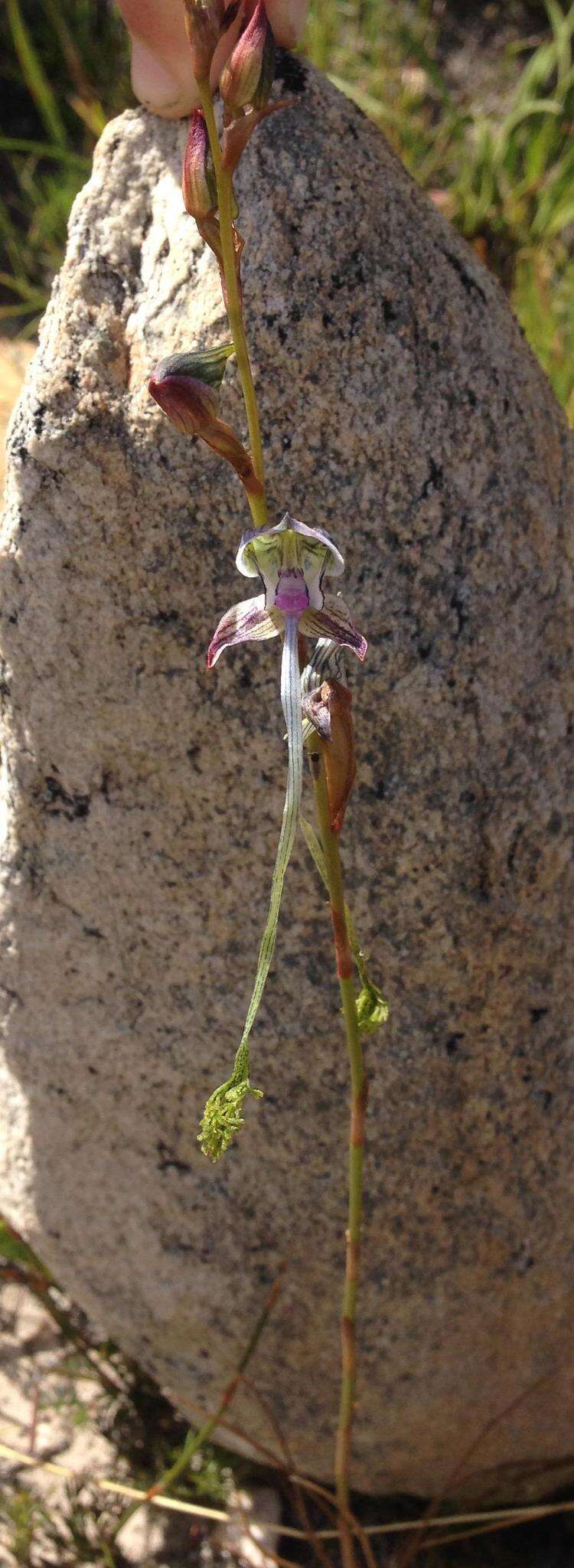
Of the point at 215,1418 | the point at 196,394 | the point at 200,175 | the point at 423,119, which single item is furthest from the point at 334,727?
the point at 423,119

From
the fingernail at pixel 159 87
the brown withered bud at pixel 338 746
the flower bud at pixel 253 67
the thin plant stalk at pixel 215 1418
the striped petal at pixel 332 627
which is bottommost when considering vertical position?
the thin plant stalk at pixel 215 1418

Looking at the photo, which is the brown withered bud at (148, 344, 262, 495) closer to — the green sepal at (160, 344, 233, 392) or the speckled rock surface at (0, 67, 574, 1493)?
the green sepal at (160, 344, 233, 392)

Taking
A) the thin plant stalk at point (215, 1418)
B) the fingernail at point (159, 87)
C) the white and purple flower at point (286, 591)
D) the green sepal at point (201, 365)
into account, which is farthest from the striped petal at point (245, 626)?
the thin plant stalk at point (215, 1418)

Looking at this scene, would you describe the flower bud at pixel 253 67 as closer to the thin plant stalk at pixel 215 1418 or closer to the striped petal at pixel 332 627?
the striped petal at pixel 332 627

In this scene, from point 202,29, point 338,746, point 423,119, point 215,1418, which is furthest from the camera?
point 423,119

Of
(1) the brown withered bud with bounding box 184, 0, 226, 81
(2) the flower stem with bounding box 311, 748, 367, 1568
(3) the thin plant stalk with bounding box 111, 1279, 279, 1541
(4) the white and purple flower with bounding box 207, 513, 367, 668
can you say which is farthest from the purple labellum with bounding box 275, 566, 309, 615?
Result: (3) the thin plant stalk with bounding box 111, 1279, 279, 1541

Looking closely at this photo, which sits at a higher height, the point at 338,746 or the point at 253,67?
the point at 253,67

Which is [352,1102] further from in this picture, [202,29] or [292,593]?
[202,29]
